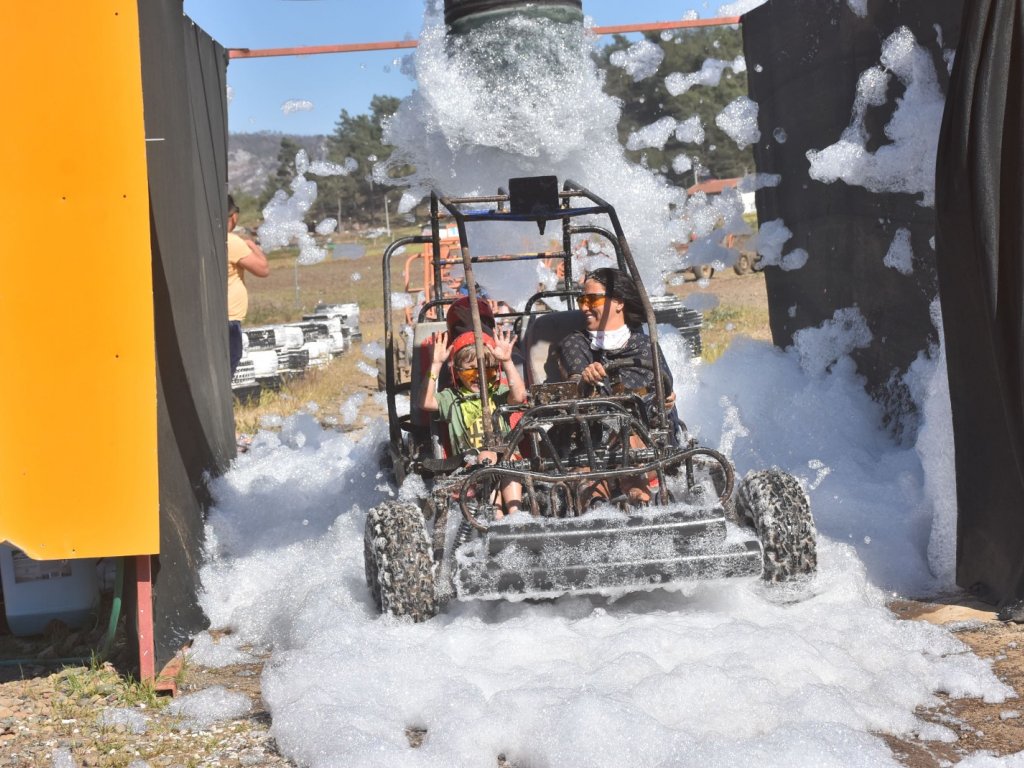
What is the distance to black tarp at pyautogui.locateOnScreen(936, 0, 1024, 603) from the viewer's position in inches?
203

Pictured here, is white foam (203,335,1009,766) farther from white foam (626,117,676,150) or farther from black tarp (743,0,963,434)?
white foam (626,117,676,150)

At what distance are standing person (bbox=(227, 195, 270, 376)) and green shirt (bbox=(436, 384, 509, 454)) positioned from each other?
8.60ft

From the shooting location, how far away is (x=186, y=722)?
4.61 meters

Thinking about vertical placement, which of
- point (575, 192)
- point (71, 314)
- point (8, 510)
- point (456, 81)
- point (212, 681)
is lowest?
point (212, 681)

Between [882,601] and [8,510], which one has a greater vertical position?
[8,510]

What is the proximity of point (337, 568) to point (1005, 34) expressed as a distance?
12.7ft

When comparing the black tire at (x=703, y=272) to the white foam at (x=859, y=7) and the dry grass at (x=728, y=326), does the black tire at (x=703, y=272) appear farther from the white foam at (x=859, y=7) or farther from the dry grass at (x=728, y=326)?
the white foam at (x=859, y=7)

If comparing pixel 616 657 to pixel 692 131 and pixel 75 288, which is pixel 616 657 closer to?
pixel 75 288

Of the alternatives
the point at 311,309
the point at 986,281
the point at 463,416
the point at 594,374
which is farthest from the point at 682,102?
the point at 986,281

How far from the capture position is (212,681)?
5.13 metres

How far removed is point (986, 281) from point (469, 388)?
2.58 m

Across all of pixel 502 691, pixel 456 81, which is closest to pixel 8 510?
pixel 502 691

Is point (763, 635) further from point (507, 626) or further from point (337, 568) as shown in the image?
point (337, 568)

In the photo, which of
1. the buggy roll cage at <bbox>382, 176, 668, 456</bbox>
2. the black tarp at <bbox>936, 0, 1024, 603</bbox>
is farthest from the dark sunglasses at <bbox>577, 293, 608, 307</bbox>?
the black tarp at <bbox>936, 0, 1024, 603</bbox>
